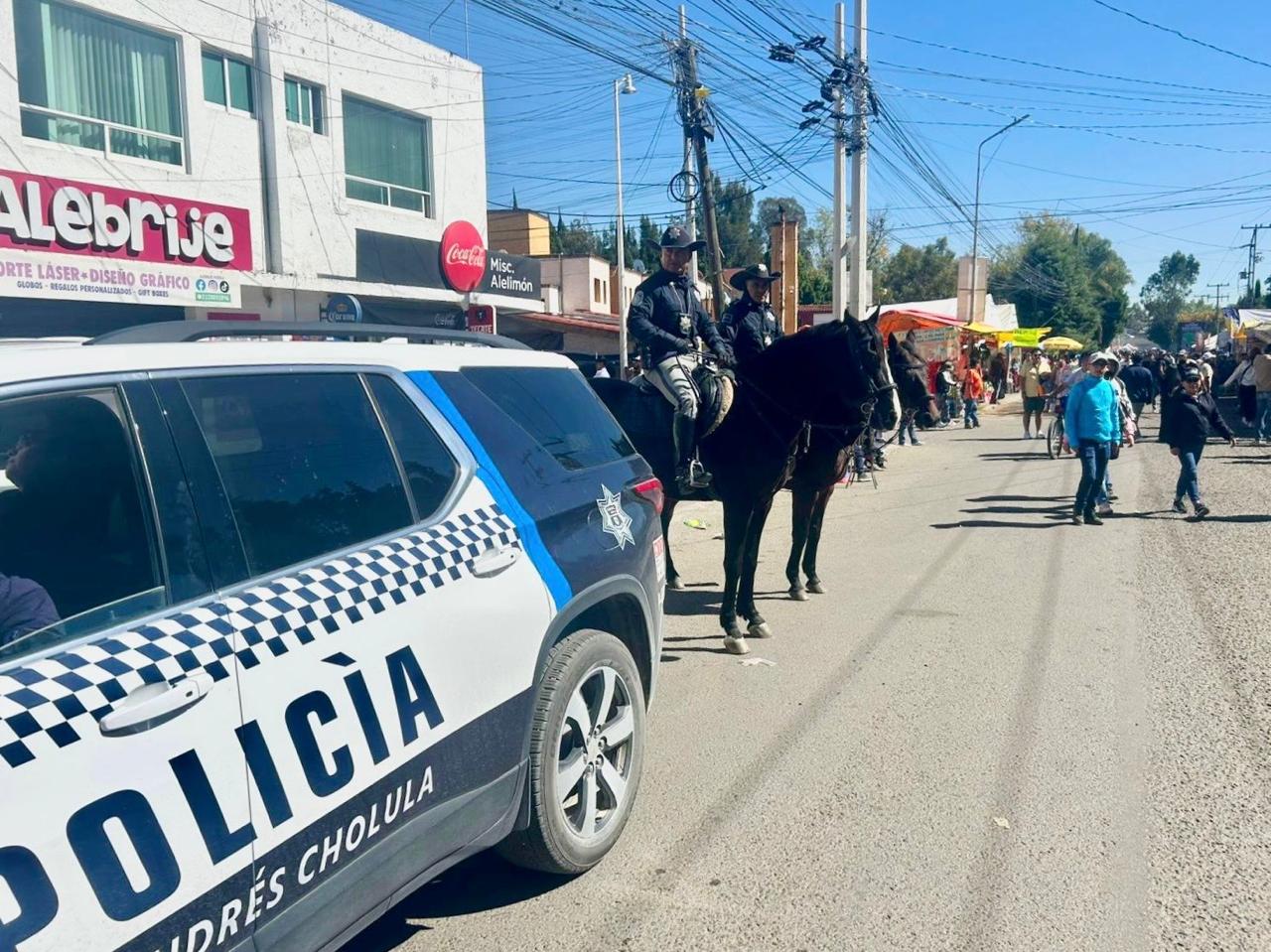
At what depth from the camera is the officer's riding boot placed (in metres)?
6.92

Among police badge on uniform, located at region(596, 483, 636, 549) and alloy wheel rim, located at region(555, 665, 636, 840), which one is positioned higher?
police badge on uniform, located at region(596, 483, 636, 549)

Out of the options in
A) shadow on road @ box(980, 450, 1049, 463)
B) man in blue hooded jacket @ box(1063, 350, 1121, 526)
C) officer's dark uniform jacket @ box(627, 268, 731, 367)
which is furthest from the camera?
shadow on road @ box(980, 450, 1049, 463)

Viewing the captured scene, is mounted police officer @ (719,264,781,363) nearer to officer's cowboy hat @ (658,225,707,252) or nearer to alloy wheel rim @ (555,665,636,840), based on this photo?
officer's cowboy hat @ (658,225,707,252)

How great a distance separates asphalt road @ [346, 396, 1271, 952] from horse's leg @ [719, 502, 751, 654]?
0.17m

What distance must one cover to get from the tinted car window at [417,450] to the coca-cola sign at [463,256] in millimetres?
18481

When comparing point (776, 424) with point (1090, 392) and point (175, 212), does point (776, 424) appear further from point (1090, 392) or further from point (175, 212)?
point (175, 212)

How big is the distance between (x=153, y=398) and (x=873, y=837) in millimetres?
3176

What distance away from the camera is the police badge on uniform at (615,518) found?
3922mm

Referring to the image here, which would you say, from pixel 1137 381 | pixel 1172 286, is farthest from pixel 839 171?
pixel 1172 286

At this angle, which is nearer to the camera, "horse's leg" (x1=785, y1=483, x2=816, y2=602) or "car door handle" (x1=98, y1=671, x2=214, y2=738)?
"car door handle" (x1=98, y1=671, x2=214, y2=738)

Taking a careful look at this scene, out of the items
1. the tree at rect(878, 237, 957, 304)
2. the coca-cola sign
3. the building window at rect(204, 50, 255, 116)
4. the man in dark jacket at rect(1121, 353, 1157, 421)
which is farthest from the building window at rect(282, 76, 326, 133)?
the tree at rect(878, 237, 957, 304)

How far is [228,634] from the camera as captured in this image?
7.39 feet

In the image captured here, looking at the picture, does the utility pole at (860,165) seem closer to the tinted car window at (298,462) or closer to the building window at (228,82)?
the building window at (228,82)

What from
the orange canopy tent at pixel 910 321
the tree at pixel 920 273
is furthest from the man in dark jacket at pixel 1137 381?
the tree at pixel 920 273
